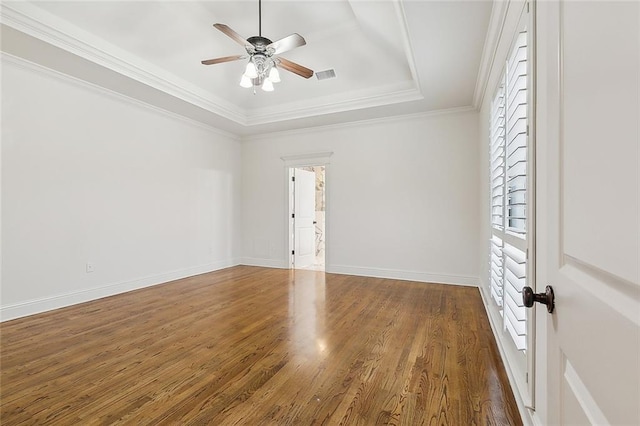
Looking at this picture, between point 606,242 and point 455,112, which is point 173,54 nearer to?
point 455,112

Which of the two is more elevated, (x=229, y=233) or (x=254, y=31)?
(x=254, y=31)

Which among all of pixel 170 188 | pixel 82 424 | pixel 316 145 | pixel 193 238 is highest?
pixel 316 145

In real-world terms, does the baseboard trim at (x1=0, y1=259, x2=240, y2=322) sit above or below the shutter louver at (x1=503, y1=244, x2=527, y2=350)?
below

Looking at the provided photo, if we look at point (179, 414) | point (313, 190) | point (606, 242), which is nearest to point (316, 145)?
point (313, 190)

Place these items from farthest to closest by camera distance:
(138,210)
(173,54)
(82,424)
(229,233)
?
(229,233), (138,210), (173,54), (82,424)

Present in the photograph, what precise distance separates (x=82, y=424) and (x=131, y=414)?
230mm

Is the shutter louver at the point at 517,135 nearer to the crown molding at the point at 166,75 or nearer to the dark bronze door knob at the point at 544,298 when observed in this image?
the dark bronze door knob at the point at 544,298

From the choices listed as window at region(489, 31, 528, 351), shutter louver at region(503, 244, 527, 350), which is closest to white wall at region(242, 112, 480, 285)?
window at region(489, 31, 528, 351)

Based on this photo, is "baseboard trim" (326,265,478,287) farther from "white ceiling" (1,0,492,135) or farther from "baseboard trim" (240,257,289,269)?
"white ceiling" (1,0,492,135)

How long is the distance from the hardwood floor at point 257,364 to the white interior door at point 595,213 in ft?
3.93

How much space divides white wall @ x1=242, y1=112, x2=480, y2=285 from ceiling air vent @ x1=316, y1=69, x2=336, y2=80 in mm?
1176

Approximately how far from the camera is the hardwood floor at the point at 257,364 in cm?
174

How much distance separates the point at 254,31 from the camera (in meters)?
3.66

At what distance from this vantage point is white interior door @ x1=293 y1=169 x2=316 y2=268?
6.21 metres
